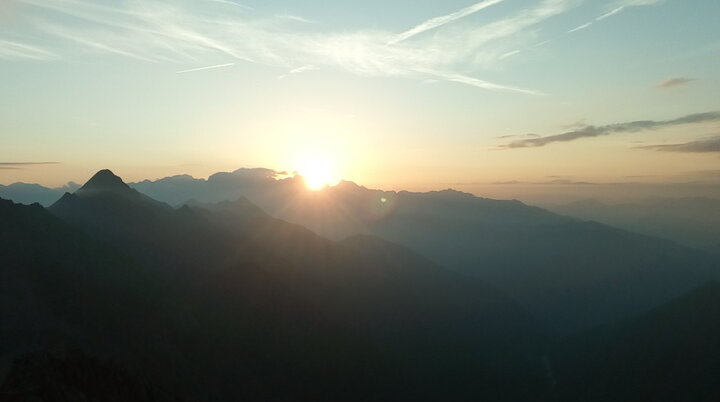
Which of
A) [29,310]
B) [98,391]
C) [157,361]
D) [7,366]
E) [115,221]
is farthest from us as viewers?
[115,221]

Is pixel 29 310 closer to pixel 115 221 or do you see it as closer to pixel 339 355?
pixel 115 221

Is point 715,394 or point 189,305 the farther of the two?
point 715,394

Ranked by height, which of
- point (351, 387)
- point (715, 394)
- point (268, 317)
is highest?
point (268, 317)

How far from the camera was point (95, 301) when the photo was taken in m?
122

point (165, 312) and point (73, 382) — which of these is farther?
point (165, 312)

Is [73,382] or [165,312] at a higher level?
[73,382]

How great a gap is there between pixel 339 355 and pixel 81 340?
323ft

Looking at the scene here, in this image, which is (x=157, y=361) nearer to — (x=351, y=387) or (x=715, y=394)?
(x=351, y=387)

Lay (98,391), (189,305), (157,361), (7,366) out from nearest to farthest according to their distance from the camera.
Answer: (7,366) → (98,391) → (157,361) → (189,305)

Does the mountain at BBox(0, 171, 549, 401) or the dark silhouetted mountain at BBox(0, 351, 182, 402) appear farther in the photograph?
the mountain at BBox(0, 171, 549, 401)

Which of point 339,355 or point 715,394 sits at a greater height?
point 339,355

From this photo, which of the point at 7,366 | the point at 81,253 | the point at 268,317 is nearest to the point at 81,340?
the point at 7,366

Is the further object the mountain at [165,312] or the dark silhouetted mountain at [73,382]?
the mountain at [165,312]

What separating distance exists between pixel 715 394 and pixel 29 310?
775 ft
